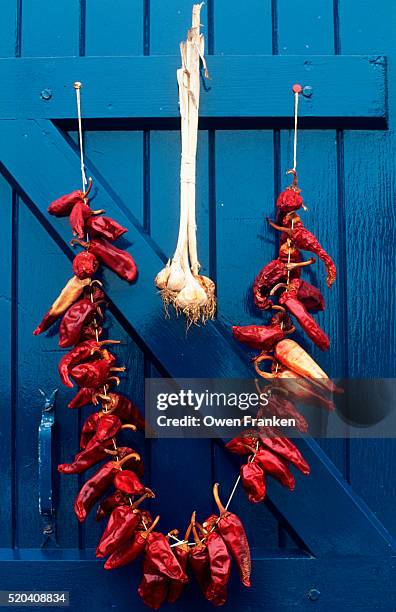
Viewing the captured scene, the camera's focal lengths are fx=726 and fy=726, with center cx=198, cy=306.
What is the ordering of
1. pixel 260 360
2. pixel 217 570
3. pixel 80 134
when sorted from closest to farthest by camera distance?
pixel 217 570 → pixel 260 360 → pixel 80 134

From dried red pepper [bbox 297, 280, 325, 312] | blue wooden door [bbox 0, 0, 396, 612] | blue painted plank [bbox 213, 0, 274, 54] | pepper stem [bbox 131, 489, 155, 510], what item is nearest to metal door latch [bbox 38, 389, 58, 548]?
blue wooden door [bbox 0, 0, 396, 612]

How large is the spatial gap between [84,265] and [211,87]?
1.80ft

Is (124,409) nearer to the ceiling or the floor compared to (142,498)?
nearer to the ceiling

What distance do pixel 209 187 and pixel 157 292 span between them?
0.99 feet

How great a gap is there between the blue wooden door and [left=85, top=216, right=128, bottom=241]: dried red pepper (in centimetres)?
8

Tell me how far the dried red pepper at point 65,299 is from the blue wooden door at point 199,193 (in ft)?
0.28

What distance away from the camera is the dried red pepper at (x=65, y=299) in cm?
165

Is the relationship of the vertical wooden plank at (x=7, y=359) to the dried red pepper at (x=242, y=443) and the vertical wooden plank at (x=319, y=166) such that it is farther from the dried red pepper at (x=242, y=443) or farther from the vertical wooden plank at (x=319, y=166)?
the vertical wooden plank at (x=319, y=166)

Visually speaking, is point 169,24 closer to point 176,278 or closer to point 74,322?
point 176,278

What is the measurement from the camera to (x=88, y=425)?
1.62 metres

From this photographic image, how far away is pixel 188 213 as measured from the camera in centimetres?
163

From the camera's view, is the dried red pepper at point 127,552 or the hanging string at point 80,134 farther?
the hanging string at point 80,134

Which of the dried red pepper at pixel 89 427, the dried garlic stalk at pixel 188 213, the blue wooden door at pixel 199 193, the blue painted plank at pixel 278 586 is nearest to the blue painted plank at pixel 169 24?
the blue wooden door at pixel 199 193

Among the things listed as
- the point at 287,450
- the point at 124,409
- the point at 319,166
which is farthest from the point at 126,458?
the point at 319,166
